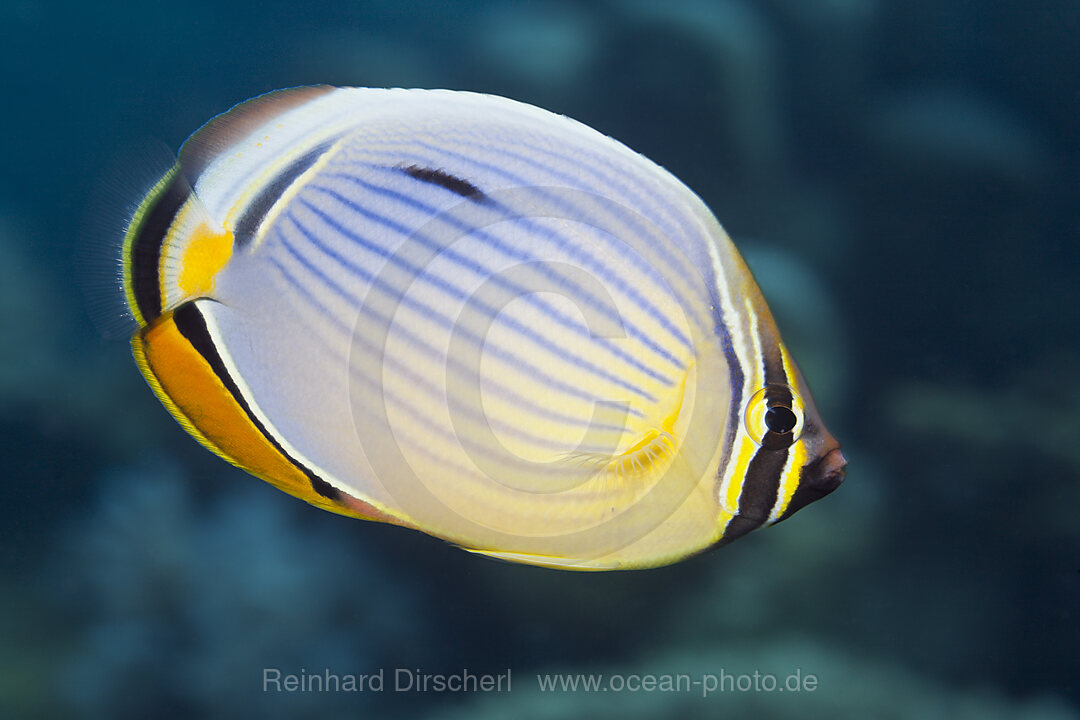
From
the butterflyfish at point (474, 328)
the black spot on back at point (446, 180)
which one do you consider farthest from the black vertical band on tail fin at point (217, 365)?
the black spot on back at point (446, 180)

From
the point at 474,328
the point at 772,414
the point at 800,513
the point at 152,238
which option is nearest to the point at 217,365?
the point at 152,238

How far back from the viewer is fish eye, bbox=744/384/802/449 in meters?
0.61

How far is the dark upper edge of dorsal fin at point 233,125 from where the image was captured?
2.08 ft

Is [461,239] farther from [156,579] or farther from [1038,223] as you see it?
[1038,223]

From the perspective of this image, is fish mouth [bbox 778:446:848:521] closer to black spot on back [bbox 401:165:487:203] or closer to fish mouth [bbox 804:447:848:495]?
fish mouth [bbox 804:447:848:495]

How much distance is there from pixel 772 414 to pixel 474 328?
29 centimetres

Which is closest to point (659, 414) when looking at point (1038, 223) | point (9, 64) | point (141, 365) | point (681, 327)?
point (681, 327)

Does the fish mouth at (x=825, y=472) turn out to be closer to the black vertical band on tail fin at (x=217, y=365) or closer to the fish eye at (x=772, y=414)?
the fish eye at (x=772, y=414)

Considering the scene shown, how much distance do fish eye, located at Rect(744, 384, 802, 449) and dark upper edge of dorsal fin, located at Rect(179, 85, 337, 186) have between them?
0.52 meters

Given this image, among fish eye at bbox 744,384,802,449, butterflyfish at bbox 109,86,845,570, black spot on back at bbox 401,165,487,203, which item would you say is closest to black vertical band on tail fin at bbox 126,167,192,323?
butterflyfish at bbox 109,86,845,570

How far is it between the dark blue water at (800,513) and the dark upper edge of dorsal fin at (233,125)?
0.64 meters

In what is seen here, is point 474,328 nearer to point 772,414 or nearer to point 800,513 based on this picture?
point 772,414

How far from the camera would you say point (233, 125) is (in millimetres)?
639

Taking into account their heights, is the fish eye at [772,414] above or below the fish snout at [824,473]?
above
